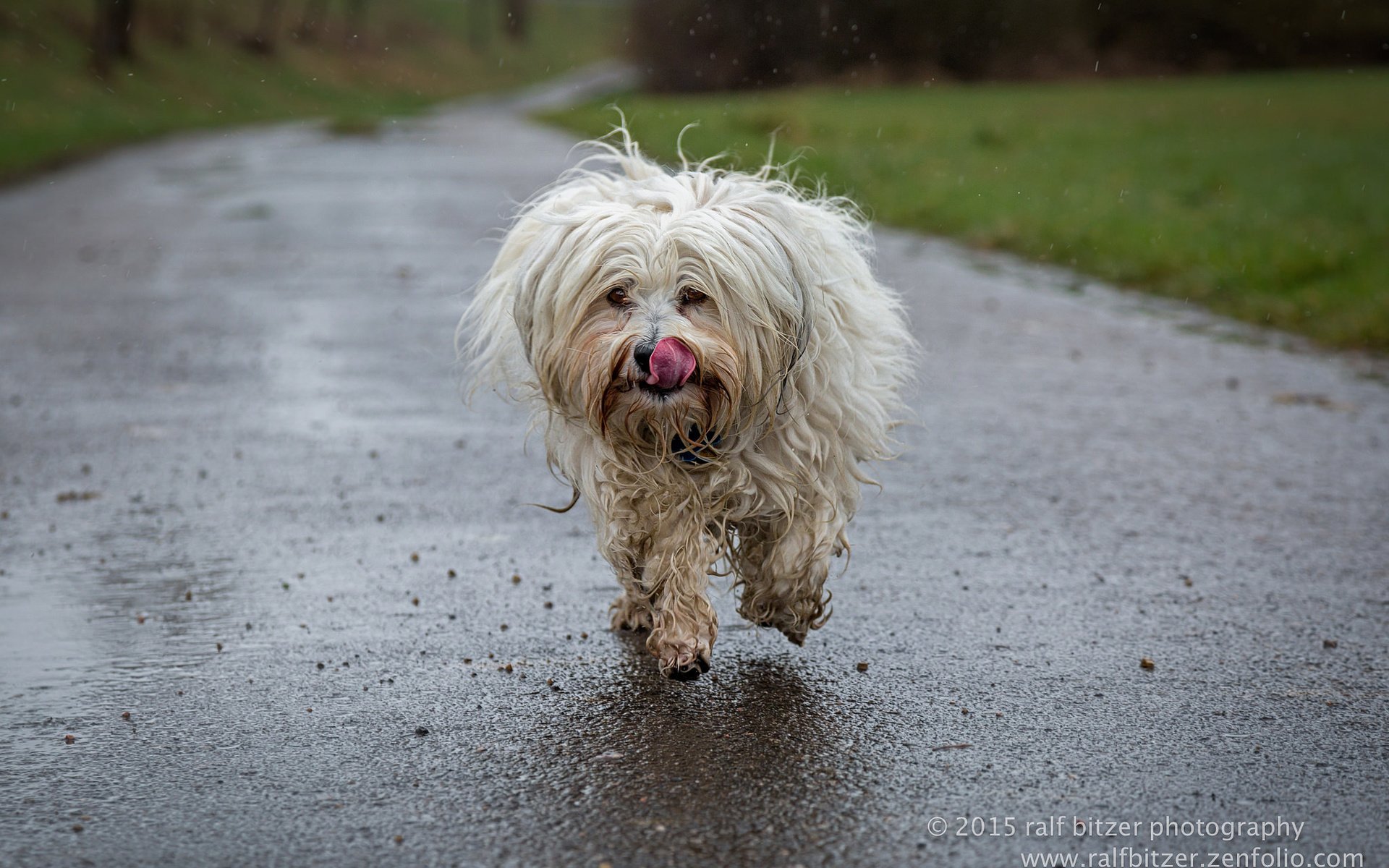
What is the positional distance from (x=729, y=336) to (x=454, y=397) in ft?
16.1

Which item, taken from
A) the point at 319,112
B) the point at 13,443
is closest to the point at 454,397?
the point at 13,443

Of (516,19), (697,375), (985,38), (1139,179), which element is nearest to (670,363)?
(697,375)

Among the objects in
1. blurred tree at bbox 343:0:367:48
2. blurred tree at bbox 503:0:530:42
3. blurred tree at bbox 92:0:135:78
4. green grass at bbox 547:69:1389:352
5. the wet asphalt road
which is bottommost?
blurred tree at bbox 503:0:530:42

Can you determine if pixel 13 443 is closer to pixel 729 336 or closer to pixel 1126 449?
pixel 729 336

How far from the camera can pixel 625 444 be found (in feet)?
14.3

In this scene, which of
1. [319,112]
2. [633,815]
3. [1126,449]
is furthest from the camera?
[319,112]

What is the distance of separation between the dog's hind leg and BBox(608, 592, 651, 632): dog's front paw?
0.36 metres

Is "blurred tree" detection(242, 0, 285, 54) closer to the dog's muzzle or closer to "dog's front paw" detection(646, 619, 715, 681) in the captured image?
"dog's front paw" detection(646, 619, 715, 681)

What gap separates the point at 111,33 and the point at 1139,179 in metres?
32.5

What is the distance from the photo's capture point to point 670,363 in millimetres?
4000

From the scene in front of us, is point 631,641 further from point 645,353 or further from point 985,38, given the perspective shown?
point 985,38

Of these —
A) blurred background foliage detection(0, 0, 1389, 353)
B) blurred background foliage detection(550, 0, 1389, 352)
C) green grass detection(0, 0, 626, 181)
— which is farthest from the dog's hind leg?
green grass detection(0, 0, 626, 181)

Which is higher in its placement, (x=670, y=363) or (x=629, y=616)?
(x=670, y=363)

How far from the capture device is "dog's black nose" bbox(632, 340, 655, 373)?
4.01 metres
